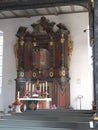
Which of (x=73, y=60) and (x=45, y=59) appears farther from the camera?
(x=73, y=60)

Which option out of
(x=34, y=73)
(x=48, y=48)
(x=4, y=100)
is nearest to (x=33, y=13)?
(x=48, y=48)

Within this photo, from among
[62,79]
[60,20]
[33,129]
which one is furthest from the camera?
[60,20]

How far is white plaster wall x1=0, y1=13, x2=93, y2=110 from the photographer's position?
49.6 ft

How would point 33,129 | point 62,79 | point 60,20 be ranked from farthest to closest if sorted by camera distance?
point 60,20
point 62,79
point 33,129

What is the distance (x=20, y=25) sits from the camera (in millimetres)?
16469

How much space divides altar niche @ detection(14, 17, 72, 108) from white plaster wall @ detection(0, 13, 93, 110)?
0.39 meters

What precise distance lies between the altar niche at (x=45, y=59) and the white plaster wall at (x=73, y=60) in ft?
1.27

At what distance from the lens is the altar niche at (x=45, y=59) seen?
15.0 metres

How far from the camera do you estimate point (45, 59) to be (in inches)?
603

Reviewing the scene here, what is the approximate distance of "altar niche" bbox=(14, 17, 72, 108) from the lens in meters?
15.0

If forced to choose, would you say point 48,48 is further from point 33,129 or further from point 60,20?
point 33,129

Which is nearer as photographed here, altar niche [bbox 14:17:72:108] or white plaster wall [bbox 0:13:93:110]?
altar niche [bbox 14:17:72:108]

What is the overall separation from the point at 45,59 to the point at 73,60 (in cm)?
151

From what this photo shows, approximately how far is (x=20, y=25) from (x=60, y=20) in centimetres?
236
